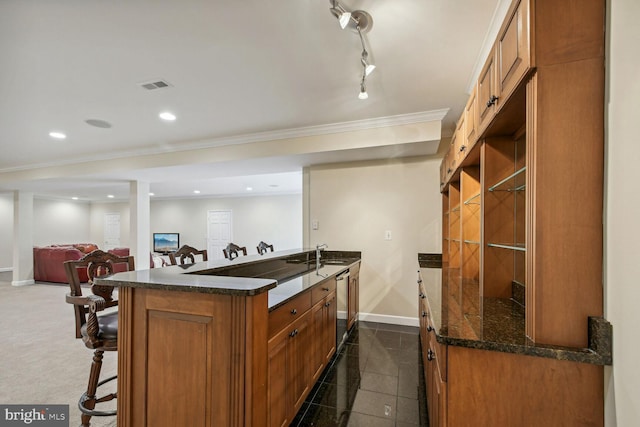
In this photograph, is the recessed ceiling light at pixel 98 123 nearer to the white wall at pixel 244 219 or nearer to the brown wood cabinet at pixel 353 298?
the brown wood cabinet at pixel 353 298

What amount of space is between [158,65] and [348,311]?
299cm

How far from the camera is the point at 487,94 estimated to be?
1.49 metres

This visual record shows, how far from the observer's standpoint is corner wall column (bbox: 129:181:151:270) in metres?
5.43

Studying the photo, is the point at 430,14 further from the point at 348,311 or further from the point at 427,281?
the point at 348,311

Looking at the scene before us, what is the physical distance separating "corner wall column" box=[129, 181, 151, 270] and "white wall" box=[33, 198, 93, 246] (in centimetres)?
712

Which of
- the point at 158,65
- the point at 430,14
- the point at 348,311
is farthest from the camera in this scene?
the point at 348,311

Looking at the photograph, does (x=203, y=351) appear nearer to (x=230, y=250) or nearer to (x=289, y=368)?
(x=289, y=368)

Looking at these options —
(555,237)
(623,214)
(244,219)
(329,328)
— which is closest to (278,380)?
(329,328)

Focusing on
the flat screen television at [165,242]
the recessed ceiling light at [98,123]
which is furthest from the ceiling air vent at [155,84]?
the flat screen television at [165,242]

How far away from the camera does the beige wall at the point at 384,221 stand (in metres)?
3.84

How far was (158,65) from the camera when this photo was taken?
2.24 metres

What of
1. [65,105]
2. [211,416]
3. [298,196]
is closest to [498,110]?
[211,416]

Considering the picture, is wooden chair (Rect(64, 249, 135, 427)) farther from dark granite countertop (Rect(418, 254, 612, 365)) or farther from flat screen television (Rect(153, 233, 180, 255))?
flat screen television (Rect(153, 233, 180, 255))

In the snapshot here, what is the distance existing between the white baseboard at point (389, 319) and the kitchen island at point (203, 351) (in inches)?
94.9
